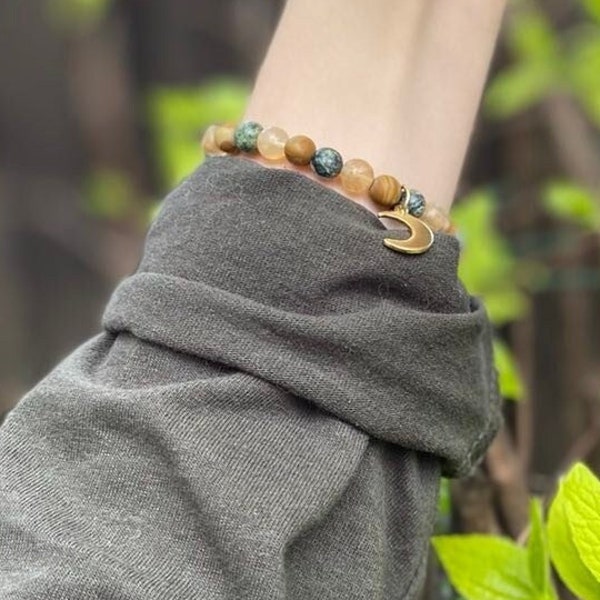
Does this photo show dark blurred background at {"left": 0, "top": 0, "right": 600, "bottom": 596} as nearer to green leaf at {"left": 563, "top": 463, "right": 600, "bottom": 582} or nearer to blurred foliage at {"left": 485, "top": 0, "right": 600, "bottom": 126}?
blurred foliage at {"left": 485, "top": 0, "right": 600, "bottom": 126}

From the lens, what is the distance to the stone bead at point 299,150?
523 millimetres

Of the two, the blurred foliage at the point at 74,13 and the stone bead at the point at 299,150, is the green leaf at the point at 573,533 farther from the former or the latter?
the blurred foliage at the point at 74,13

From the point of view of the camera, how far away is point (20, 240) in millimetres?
2455

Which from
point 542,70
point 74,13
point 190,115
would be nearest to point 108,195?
point 74,13

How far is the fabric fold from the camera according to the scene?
48cm

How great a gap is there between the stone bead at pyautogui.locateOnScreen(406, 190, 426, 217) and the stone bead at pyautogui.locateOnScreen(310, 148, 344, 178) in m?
0.04

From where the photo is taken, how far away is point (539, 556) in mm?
539

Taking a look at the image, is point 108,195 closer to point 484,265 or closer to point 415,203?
point 484,265

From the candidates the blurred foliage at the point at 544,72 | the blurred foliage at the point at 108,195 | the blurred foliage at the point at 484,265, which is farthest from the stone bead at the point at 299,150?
the blurred foliage at the point at 108,195

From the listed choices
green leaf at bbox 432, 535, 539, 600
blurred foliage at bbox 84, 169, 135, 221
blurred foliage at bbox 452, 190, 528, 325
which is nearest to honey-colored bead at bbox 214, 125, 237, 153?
green leaf at bbox 432, 535, 539, 600

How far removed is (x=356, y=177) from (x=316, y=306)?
2.7 inches

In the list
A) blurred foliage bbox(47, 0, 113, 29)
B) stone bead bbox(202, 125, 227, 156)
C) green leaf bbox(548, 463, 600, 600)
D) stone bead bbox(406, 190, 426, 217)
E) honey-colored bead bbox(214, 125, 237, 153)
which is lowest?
blurred foliage bbox(47, 0, 113, 29)

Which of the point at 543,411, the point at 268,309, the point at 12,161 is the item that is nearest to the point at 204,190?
the point at 268,309

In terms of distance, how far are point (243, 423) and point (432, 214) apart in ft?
0.48
